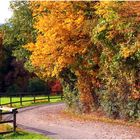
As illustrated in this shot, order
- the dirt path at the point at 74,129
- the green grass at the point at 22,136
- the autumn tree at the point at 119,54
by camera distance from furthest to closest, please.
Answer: the autumn tree at the point at 119,54
the dirt path at the point at 74,129
the green grass at the point at 22,136

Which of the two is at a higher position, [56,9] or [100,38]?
[56,9]

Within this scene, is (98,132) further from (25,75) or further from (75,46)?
(25,75)

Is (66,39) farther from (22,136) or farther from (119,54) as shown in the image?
(22,136)

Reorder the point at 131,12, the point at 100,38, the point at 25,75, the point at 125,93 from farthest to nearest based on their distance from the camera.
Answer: the point at 25,75
the point at 125,93
the point at 100,38
the point at 131,12

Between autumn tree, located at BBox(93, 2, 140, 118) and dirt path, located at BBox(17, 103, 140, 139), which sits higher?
autumn tree, located at BBox(93, 2, 140, 118)

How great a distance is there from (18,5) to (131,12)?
65.6ft

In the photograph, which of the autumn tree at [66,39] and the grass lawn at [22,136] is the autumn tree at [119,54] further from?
the grass lawn at [22,136]

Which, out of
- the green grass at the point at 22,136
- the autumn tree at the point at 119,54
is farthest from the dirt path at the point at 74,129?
the autumn tree at the point at 119,54

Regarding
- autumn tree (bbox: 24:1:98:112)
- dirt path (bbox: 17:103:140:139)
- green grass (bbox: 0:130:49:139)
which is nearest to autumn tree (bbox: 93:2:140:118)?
autumn tree (bbox: 24:1:98:112)

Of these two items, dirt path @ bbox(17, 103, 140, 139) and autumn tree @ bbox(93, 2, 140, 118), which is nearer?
dirt path @ bbox(17, 103, 140, 139)

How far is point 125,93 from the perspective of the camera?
27578 mm

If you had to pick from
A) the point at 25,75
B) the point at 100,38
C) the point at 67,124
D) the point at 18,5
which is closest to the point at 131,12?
the point at 100,38

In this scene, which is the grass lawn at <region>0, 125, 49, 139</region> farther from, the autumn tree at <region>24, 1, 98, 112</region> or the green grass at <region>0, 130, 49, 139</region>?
the autumn tree at <region>24, 1, 98, 112</region>

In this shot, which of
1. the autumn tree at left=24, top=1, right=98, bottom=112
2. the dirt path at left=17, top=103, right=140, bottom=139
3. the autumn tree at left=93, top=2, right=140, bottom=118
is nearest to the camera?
the dirt path at left=17, top=103, right=140, bottom=139
